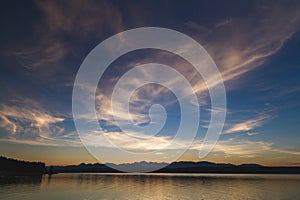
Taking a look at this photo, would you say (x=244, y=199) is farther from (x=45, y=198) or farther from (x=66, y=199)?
(x=45, y=198)

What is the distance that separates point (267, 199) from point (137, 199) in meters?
28.9

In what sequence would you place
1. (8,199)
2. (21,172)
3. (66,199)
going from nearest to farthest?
(8,199) → (66,199) → (21,172)

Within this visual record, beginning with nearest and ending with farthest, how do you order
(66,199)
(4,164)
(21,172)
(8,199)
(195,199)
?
1. (8,199)
2. (66,199)
3. (195,199)
4. (4,164)
5. (21,172)

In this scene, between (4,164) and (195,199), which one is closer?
(195,199)

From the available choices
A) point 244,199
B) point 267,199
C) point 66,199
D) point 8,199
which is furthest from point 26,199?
point 267,199

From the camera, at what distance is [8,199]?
4725 cm

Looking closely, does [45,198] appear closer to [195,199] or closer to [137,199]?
[137,199]

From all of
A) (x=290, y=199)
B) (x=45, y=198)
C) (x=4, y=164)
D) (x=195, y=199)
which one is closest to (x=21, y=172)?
(x=4, y=164)

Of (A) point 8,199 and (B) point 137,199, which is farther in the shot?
(B) point 137,199

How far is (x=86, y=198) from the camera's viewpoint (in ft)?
171

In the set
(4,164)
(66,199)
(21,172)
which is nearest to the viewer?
(66,199)

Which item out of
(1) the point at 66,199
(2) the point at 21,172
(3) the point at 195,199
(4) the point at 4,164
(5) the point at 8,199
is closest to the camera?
(5) the point at 8,199

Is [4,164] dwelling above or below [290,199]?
above

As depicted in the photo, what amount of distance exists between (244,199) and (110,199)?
29724mm
